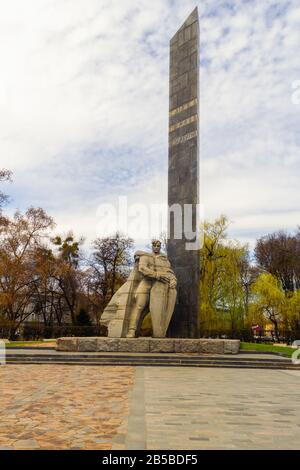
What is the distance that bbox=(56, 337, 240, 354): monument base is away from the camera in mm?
15500

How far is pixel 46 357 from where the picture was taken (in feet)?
47.5

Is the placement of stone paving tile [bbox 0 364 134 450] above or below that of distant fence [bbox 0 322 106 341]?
above

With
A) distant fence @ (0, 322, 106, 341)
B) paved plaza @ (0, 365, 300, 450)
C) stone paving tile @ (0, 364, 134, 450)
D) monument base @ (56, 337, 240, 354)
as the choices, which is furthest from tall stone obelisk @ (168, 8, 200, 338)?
distant fence @ (0, 322, 106, 341)

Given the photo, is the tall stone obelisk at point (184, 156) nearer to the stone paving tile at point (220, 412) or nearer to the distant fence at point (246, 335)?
the stone paving tile at point (220, 412)

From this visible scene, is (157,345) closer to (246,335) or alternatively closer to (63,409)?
(63,409)

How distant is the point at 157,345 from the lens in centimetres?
1552

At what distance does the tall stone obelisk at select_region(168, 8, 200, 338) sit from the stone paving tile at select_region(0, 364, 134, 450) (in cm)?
597

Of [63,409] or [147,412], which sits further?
[63,409]

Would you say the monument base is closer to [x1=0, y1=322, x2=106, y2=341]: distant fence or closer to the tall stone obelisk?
the tall stone obelisk

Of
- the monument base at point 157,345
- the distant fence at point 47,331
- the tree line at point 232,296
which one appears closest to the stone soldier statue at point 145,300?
the monument base at point 157,345

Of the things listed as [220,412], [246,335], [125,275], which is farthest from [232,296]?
[220,412]

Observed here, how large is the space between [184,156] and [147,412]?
1338cm
